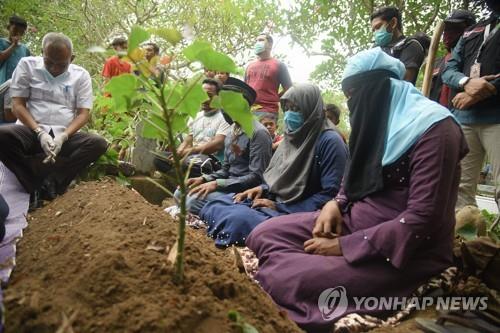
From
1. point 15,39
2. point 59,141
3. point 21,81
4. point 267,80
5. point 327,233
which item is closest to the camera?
point 327,233

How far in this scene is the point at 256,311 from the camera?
47.9 inches

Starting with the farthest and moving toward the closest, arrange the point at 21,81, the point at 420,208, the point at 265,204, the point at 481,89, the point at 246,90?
the point at 246,90 < the point at 21,81 < the point at 265,204 < the point at 481,89 < the point at 420,208

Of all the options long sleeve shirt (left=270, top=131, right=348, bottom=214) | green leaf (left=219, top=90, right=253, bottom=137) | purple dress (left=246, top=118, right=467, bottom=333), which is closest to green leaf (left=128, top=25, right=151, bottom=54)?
green leaf (left=219, top=90, right=253, bottom=137)

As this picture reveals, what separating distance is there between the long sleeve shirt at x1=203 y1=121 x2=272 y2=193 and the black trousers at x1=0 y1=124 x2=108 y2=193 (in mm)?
1172

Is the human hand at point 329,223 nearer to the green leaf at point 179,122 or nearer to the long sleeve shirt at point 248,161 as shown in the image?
the green leaf at point 179,122

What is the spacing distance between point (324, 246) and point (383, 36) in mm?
2442

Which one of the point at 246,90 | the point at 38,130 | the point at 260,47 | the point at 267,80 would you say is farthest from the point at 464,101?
the point at 38,130

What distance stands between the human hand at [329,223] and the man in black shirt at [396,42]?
5.68 feet

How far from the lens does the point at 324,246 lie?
2.00 meters

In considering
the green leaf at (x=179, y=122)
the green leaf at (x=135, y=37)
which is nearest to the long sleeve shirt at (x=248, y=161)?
the green leaf at (x=179, y=122)

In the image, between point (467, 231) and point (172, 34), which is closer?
point (172, 34)

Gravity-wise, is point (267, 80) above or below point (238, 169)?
above

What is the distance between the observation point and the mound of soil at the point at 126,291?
1.01 metres

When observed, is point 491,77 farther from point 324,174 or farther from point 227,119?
point 227,119
